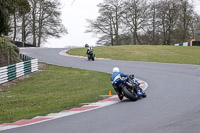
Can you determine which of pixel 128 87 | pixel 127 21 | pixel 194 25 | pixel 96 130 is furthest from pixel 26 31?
pixel 96 130

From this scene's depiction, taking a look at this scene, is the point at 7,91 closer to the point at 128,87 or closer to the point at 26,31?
the point at 128,87

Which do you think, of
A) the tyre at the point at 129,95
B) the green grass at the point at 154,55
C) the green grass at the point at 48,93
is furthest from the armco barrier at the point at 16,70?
the green grass at the point at 154,55

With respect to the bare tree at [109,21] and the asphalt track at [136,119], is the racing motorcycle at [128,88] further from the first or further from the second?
the bare tree at [109,21]

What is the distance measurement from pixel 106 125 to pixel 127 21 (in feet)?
201

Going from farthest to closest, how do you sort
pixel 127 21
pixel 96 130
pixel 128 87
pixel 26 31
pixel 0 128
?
pixel 127 21
pixel 26 31
pixel 128 87
pixel 0 128
pixel 96 130

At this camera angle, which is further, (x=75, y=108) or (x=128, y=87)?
(x=128, y=87)

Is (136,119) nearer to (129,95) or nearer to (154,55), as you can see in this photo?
(129,95)

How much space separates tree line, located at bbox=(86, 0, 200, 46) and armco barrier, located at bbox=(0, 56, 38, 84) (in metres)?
45.1

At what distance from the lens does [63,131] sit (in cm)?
690

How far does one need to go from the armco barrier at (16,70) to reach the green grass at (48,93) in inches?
34.8

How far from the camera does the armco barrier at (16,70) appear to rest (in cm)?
1841

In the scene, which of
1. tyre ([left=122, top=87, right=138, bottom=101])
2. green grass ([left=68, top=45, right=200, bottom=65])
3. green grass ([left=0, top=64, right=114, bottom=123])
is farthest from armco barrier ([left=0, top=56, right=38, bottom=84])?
green grass ([left=68, top=45, right=200, bottom=65])

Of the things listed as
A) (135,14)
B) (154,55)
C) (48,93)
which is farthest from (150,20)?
(48,93)

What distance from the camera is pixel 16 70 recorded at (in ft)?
66.6
